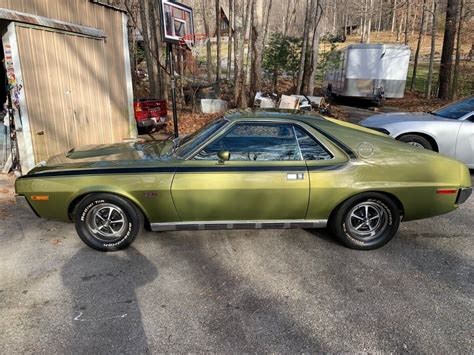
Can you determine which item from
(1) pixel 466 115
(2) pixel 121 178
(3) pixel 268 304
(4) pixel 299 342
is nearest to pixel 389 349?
(4) pixel 299 342

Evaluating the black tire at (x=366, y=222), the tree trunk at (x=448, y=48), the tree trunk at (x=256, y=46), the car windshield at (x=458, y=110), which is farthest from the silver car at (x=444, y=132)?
the tree trunk at (x=448, y=48)

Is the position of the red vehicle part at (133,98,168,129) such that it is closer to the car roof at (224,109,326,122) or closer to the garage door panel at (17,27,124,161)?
the garage door panel at (17,27,124,161)

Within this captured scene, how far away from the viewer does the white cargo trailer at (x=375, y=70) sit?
16.5 meters

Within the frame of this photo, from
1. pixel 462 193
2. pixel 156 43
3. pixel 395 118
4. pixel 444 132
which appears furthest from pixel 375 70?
pixel 462 193

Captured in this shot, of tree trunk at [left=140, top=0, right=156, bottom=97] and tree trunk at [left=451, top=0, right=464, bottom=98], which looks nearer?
tree trunk at [left=140, top=0, right=156, bottom=97]

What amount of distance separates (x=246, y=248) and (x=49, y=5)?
234 inches

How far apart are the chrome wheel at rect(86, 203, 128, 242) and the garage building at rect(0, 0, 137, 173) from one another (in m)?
3.34

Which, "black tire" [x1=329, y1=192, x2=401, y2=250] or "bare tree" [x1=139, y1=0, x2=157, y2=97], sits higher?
"bare tree" [x1=139, y1=0, x2=157, y2=97]

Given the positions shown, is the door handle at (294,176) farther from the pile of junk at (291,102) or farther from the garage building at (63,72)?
the pile of junk at (291,102)

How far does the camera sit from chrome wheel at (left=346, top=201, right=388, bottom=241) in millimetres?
3830

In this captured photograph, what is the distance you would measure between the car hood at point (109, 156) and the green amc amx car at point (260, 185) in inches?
1.2

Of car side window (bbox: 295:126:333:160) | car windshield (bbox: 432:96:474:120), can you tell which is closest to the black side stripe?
car side window (bbox: 295:126:333:160)

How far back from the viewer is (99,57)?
8.43 metres

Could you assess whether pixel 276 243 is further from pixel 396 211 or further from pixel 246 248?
pixel 396 211
